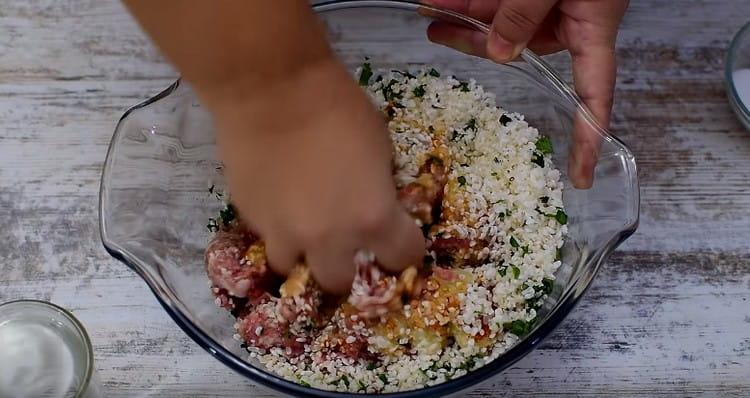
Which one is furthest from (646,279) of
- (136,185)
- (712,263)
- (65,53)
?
(65,53)

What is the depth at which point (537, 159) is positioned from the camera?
0.88 metres

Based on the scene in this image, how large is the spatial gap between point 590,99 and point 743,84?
11.4 inches

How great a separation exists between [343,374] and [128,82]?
0.54 meters

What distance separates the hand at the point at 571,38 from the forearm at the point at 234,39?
1.07ft

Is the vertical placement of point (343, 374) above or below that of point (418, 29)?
below

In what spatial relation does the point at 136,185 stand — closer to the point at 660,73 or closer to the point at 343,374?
the point at 343,374

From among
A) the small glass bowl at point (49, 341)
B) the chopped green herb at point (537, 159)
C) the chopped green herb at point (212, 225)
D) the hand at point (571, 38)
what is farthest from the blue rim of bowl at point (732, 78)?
the small glass bowl at point (49, 341)

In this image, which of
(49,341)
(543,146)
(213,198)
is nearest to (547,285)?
(543,146)

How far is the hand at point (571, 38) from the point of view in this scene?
0.84 metres

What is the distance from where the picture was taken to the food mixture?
30.3 inches

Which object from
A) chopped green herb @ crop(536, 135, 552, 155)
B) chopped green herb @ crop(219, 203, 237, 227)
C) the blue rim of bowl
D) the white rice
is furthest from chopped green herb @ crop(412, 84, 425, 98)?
the blue rim of bowl

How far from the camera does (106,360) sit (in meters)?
0.92

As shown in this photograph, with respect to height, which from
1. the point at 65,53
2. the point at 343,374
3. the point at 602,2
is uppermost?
the point at 602,2

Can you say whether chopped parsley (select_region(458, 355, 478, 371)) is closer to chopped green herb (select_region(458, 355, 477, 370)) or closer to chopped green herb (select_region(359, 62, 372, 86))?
chopped green herb (select_region(458, 355, 477, 370))
